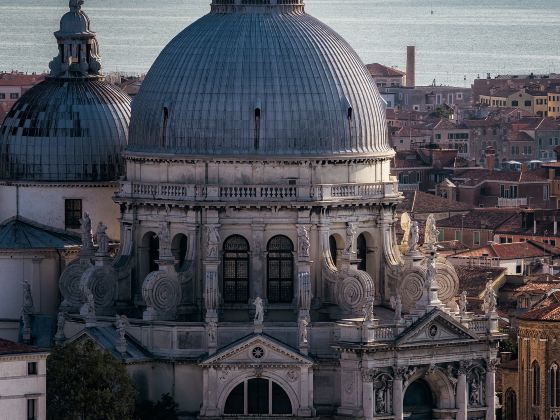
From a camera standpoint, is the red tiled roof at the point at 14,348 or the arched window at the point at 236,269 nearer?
the red tiled roof at the point at 14,348

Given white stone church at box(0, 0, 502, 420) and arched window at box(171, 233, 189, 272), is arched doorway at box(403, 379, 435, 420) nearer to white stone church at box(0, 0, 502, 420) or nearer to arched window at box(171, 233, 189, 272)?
white stone church at box(0, 0, 502, 420)

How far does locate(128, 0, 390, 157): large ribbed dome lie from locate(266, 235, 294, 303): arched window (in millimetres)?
2157

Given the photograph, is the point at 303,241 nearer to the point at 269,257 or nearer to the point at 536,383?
the point at 269,257

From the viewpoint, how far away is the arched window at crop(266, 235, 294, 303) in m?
90.5

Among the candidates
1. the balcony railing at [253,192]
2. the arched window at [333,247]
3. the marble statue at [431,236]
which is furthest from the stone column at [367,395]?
the marble statue at [431,236]

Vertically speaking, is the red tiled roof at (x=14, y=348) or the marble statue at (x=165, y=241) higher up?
the marble statue at (x=165, y=241)

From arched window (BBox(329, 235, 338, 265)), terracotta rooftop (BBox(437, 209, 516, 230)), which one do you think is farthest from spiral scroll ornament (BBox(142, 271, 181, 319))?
terracotta rooftop (BBox(437, 209, 516, 230))

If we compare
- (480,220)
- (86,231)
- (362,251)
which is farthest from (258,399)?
(480,220)

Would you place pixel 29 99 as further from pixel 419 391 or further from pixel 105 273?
pixel 419 391

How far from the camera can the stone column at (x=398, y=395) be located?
88875mm

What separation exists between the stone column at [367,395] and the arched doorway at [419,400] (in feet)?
6.36

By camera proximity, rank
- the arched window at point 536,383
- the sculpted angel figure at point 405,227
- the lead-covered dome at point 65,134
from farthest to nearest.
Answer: the arched window at point 536,383
the lead-covered dome at point 65,134
the sculpted angel figure at point 405,227

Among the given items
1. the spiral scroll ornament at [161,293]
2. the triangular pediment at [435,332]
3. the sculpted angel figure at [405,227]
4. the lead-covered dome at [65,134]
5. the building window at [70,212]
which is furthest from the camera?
the building window at [70,212]

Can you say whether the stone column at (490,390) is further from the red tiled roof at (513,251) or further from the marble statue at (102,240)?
the red tiled roof at (513,251)
